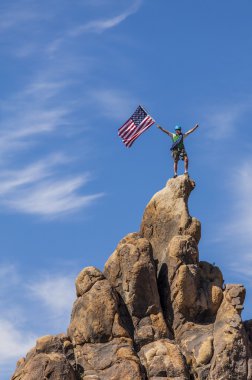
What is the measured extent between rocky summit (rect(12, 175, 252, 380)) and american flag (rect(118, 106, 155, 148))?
6.43 metres

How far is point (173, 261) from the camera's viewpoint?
104688mm

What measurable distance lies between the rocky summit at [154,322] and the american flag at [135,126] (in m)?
6.43

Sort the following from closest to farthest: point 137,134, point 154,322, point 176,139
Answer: point 154,322, point 176,139, point 137,134

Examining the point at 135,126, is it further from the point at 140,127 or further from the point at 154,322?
the point at 154,322

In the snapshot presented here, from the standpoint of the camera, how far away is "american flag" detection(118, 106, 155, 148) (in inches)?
4380

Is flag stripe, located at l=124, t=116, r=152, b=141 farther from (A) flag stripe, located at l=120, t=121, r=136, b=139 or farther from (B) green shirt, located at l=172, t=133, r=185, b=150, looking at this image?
(B) green shirt, located at l=172, t=133, r=185, b=150

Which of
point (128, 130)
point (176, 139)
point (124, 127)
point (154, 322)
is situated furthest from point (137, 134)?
point (154, 322)

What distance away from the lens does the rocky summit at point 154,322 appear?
99250 millimetres

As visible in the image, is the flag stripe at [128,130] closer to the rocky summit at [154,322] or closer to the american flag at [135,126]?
the american flag at [135,126]

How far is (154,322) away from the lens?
103 metres

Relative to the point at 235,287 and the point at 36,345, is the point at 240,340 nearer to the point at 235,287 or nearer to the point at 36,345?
the point at 235,287

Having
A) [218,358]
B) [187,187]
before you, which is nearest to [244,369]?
[218,358]

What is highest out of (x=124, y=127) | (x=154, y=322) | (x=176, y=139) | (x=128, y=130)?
(x=124, y=127)

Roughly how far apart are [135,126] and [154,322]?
1572cm
